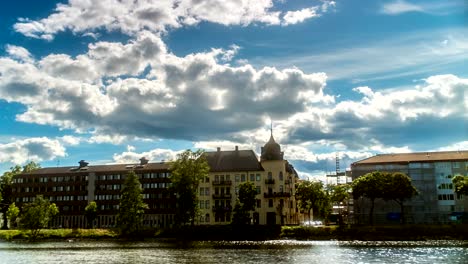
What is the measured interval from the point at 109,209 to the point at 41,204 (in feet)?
146

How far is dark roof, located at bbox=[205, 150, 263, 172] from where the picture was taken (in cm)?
14212

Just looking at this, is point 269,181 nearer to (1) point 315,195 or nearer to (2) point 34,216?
(1) point 315,195

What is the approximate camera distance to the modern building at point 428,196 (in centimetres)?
13838

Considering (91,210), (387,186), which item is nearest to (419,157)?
(387,186)

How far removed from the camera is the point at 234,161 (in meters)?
145

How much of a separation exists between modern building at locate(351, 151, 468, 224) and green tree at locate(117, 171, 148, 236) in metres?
62.7

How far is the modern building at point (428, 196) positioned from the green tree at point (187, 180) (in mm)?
49763

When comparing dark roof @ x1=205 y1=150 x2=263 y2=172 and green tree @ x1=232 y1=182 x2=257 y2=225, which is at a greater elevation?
dark roof @ x1=205 y1=150 x2=263 y2=172

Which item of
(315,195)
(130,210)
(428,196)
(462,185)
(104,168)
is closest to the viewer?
(462,185)

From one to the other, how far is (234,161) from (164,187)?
29046mm

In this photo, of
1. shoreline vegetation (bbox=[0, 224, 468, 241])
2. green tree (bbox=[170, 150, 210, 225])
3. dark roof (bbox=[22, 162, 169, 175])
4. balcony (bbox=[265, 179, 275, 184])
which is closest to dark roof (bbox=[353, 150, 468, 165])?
balcony (bbox=[265, 179, 275, 184])

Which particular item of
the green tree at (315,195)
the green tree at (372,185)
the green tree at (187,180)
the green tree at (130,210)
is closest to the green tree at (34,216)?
the green tree at (130,210)

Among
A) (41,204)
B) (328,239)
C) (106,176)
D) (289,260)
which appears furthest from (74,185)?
(289,260)

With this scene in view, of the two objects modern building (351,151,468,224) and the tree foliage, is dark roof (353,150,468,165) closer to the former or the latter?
modern building (351,151,468,224)
